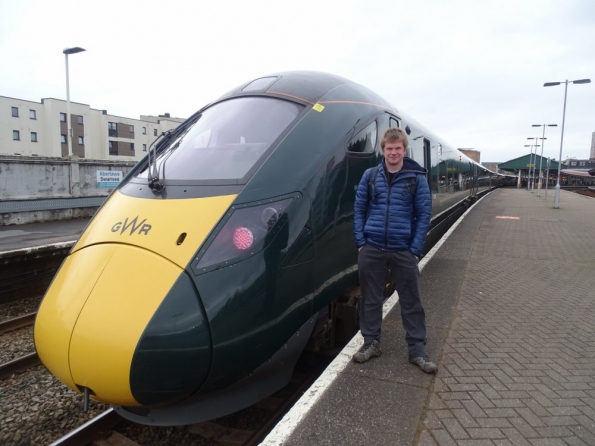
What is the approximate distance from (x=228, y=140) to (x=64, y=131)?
2332 inches

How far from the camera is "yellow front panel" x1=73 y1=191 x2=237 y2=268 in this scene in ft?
9.09

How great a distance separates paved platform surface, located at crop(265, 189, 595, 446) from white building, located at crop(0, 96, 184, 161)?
46.9 meters

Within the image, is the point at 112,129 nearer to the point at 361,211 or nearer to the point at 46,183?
the point at 46,183

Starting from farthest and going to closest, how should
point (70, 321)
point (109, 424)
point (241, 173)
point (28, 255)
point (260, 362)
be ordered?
point (28, 255)
point (109, 424)
point (241, 173)
point (260, 362)
point (70, 321)

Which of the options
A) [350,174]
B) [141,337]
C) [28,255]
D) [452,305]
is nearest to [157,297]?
[141,337]

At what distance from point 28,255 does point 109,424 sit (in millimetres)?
4607

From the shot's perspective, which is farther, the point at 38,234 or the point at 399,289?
the point at 38,234

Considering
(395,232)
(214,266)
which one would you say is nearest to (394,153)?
(395,232)

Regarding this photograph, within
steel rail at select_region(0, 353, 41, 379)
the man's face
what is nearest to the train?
the man's face

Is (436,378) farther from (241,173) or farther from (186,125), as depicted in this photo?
(186,125)

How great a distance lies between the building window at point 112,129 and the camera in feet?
191

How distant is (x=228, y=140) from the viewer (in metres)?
3.75

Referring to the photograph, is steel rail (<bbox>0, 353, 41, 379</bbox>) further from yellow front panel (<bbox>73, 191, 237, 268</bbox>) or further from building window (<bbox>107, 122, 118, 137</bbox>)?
building window (<bbox>107, 122, 118, 137</bbox>)

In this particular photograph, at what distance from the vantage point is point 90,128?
5584cm
